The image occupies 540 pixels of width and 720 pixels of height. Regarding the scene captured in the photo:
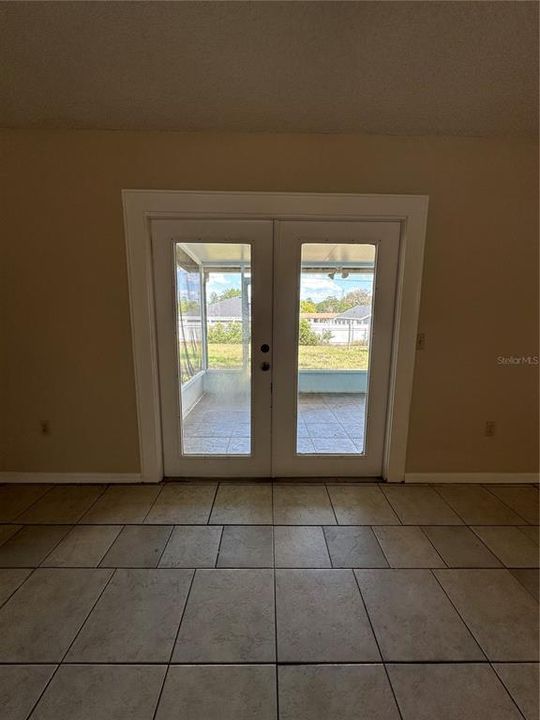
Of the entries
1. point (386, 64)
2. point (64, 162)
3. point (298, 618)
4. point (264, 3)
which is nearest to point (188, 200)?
point (64, 162)

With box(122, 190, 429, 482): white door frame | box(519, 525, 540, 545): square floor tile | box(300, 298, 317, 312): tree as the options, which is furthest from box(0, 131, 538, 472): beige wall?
box(300, 298, 317, 312): tree

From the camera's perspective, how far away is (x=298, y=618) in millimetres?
1248

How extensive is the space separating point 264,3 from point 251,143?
29.2 inches

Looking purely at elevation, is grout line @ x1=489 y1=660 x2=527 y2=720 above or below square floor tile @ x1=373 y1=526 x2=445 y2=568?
below

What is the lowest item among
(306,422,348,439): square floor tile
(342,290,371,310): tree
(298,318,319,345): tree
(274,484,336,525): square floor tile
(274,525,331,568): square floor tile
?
(274,525,331,568): square floor tile

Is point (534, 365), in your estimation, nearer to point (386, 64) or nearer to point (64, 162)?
point (386, 64)

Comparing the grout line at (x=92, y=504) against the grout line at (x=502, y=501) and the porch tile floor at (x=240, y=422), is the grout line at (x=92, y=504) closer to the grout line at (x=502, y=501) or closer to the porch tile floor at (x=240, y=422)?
the porch tile floor at (x=240, y=422)

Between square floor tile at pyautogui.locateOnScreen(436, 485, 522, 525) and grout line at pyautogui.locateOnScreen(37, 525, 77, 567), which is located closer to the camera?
Result: grout line at pyautogui.locateOnScreen(37, 525, 77, 567)

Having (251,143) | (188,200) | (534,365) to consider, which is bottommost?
(534,365)

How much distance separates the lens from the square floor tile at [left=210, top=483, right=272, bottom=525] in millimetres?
1834

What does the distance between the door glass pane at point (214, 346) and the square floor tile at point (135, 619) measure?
0.93 meters

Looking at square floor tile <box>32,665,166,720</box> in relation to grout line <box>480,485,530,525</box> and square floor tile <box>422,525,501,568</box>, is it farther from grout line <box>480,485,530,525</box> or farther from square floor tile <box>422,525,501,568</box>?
grout line <box>480,485,530,525</box>

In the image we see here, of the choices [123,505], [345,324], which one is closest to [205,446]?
[123,505]

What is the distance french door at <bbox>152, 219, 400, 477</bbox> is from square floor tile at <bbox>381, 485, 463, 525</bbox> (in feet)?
0.73
